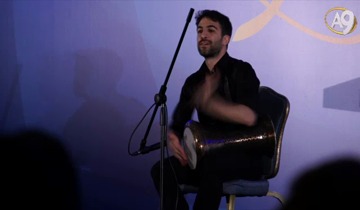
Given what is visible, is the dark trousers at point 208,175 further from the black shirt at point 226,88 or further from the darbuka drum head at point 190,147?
the black shirt at point 226,88

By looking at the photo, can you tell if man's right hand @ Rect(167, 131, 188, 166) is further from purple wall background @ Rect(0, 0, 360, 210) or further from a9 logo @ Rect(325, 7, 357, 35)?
a9 logo @ Rect(325, 7, 357, 35)

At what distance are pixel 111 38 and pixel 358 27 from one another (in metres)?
1.58

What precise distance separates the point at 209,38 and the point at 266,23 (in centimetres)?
39

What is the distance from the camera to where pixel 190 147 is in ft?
6.82

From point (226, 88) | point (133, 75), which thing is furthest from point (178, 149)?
point (133, 75)

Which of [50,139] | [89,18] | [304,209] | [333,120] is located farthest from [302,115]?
[50,139]

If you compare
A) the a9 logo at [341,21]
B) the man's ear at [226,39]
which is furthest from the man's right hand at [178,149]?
the a9 logo at [341,21]

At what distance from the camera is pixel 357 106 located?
2.41 meters

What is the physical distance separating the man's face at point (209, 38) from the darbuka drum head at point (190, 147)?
0.56 m

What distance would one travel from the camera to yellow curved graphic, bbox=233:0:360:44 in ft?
7.98

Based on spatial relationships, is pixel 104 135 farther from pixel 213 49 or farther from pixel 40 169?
pixel 213 49

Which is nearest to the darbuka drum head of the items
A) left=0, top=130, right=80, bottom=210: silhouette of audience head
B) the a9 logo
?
the a9 logo

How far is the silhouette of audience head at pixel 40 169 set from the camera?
10.0 ft

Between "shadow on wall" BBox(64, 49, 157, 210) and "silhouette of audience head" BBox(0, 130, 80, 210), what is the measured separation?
12 centimetres
